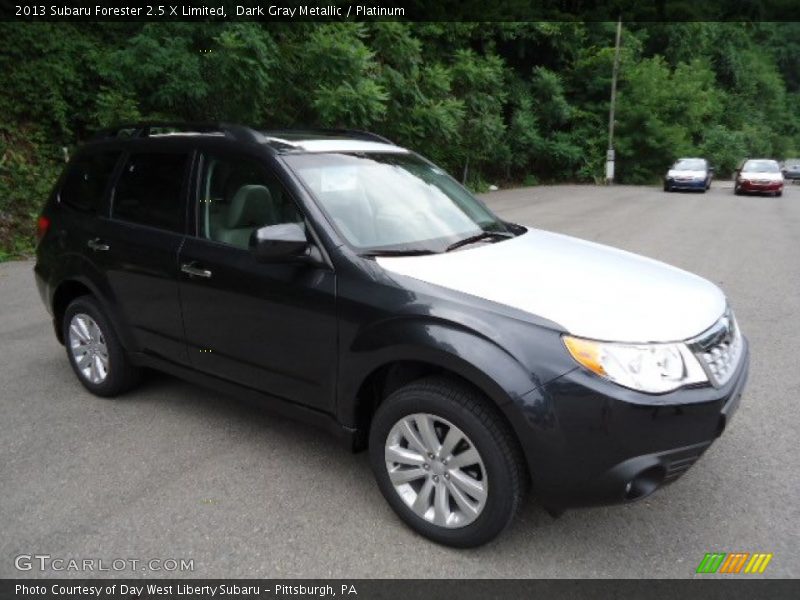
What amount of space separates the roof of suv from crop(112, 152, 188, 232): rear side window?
0.17 m

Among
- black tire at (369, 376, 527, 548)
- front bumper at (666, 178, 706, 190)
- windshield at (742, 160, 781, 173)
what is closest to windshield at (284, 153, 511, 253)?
black tire at (369, 376, 527, 548)

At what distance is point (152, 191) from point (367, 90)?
10.2 meters

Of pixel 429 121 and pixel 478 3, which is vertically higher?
pixel 478 3

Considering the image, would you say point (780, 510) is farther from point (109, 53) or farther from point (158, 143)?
point (109, 53)

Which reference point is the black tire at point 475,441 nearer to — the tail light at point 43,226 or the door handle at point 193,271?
the door handle at point 193,271

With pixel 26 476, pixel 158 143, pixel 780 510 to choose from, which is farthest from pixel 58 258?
pixel 780 510

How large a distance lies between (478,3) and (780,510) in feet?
79.3

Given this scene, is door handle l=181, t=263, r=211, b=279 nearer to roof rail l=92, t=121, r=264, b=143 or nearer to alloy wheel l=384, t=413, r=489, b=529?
roof rail l=92, t=121, r=264, b=143

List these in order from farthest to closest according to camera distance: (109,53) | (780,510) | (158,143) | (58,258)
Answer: (109,53), (58,258), (158,143), (780,510)

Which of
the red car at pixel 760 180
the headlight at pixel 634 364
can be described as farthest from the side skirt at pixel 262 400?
the red car at pixel 760 180

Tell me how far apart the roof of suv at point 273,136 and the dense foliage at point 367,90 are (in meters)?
6.99

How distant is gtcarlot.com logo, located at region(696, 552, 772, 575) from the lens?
277 cm

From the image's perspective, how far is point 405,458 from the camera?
296 cm

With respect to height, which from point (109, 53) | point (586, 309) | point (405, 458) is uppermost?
point (109, 53)
